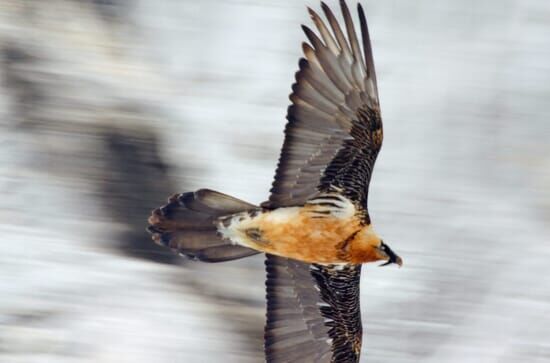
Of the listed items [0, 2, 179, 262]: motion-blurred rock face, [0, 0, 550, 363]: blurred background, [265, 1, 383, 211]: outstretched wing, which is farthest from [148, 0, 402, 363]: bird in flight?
[0, 2, 179, 262]: motion-blurred rock face

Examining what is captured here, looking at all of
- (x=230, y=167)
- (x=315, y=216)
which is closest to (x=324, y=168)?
(x=315, y=216)

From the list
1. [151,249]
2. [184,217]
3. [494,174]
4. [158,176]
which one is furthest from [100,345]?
[494,174]

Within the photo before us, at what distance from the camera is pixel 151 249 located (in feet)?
20.3

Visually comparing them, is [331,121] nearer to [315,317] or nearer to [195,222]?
[195,222]

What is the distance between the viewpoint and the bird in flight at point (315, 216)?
14.9 feet

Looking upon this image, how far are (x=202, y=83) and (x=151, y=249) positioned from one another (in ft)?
3.24

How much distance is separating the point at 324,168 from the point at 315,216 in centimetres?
23

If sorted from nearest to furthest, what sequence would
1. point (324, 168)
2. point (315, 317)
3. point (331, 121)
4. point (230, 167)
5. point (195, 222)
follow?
point (331, 121), point (324, 168), point (195, 222), point (315, 317), point (230, 167)

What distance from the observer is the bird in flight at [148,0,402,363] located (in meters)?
4.55

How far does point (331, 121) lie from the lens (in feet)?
15.2

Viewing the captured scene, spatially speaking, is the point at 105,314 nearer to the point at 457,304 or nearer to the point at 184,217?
the point at 184,217

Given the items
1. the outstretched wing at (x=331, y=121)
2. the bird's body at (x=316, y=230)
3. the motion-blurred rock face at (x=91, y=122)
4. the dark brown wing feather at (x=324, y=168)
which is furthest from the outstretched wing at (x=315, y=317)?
the motion-blurred rock face at (x=91, y=122)

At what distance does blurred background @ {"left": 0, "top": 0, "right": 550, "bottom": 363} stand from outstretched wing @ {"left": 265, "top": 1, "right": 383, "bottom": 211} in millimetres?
1250

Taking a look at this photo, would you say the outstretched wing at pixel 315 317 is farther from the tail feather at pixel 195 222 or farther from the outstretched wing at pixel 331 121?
the outstretched wing at pixel 331 121
